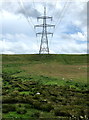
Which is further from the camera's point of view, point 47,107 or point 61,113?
point 47,107

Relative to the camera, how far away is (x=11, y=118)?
1412 cm

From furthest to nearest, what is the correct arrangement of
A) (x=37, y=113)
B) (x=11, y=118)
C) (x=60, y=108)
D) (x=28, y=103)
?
(x=28, y=103) → (x=60, y=108) → (x=37, y=113) → (x=11, y=118)

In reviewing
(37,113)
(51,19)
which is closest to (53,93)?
(37,113)

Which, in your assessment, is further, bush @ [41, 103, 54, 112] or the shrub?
bush @ [41, 103, 54, 112]

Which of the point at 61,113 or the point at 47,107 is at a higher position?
the point at 47,107

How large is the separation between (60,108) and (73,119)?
2.64m

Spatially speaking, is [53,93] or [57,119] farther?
[53,93]

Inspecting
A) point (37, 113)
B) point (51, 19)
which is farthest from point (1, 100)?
point (51, 19)

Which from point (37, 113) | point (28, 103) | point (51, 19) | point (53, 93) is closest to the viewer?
point (37, 113)

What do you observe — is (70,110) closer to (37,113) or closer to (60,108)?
(60,108)

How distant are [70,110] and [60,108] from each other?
0.91m

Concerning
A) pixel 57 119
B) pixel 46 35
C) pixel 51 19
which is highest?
pixel 51 19

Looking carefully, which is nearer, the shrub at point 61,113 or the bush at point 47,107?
the shrub at point 61,113

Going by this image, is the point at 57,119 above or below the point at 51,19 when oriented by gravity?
below
